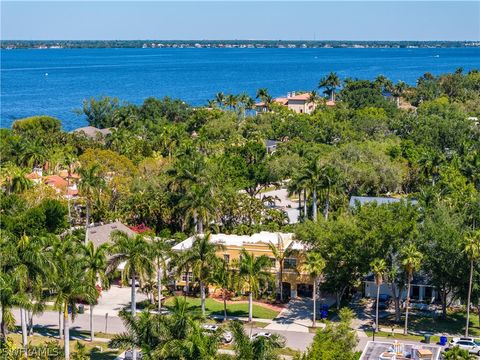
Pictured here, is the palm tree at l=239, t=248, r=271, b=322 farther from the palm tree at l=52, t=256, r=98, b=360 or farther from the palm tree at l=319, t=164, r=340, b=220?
the palm tree at l=319, t=164, r=340, b=220

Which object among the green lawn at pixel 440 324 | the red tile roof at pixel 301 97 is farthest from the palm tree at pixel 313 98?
the green lawn at pixel 440 324

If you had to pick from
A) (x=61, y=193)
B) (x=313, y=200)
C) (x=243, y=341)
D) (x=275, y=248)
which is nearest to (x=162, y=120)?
(x=61, y=193)

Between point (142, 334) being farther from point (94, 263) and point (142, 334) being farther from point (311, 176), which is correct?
point (311, 176)

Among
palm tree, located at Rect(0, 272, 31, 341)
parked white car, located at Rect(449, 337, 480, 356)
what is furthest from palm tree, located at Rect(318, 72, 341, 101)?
palm tree, located at Rect(0, 272, 31, 341)

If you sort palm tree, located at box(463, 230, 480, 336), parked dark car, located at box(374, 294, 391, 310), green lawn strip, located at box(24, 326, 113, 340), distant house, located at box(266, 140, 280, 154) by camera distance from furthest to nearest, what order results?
distant house, located at box(266, 140, 280, 154) → parked dark car, located at box(374, 294, 391, 310) → green lawn strip, located at box(24, 326, 113, 340) → palm tree, located at box(463, 230, 480, 336)

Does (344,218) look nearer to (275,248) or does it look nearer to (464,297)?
(275,248)

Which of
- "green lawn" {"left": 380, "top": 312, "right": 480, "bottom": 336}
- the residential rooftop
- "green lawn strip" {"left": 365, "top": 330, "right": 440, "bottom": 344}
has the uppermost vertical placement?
the residential rooftop

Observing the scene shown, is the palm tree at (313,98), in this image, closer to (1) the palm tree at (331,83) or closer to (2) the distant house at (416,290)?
(1) the palm tree at (331,83)
